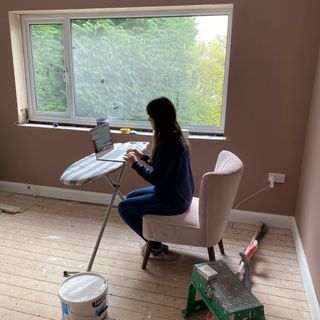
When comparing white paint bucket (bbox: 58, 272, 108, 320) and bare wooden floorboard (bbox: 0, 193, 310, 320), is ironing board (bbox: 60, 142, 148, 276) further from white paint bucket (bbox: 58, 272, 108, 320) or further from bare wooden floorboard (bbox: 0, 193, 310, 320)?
white paint bucket (bbox: 58, 272, 108, 320)

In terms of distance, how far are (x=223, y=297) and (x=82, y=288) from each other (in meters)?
0.71

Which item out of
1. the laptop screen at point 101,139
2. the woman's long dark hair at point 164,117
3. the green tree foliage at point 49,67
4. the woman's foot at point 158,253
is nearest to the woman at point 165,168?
the woman's long dark hair at point 164,117

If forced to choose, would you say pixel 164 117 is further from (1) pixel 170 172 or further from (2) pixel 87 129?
(2) pixel 87 129

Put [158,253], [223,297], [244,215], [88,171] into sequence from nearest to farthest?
[223,297] < [88,171] < [158,253] < [244,215]

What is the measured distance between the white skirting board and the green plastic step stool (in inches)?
17.3

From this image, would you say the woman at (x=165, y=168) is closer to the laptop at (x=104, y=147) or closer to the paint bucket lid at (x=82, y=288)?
the laptop at (x=104, y=147)

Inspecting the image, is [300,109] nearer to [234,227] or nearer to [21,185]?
[234,227]

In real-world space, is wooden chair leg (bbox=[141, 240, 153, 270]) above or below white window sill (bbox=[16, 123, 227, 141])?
below

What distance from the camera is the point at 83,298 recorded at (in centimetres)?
164

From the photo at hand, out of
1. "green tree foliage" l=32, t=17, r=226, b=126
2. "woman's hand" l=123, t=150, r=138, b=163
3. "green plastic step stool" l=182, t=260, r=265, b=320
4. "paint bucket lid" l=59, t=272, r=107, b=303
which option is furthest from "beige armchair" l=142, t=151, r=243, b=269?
"green tree foliage" l=32, t=17, r=226, b=126

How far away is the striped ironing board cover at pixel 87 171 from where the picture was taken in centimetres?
183

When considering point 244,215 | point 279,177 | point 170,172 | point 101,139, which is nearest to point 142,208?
point 170,172

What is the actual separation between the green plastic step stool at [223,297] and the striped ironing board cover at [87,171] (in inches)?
29.9

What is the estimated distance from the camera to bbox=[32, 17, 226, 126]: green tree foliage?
288cm
